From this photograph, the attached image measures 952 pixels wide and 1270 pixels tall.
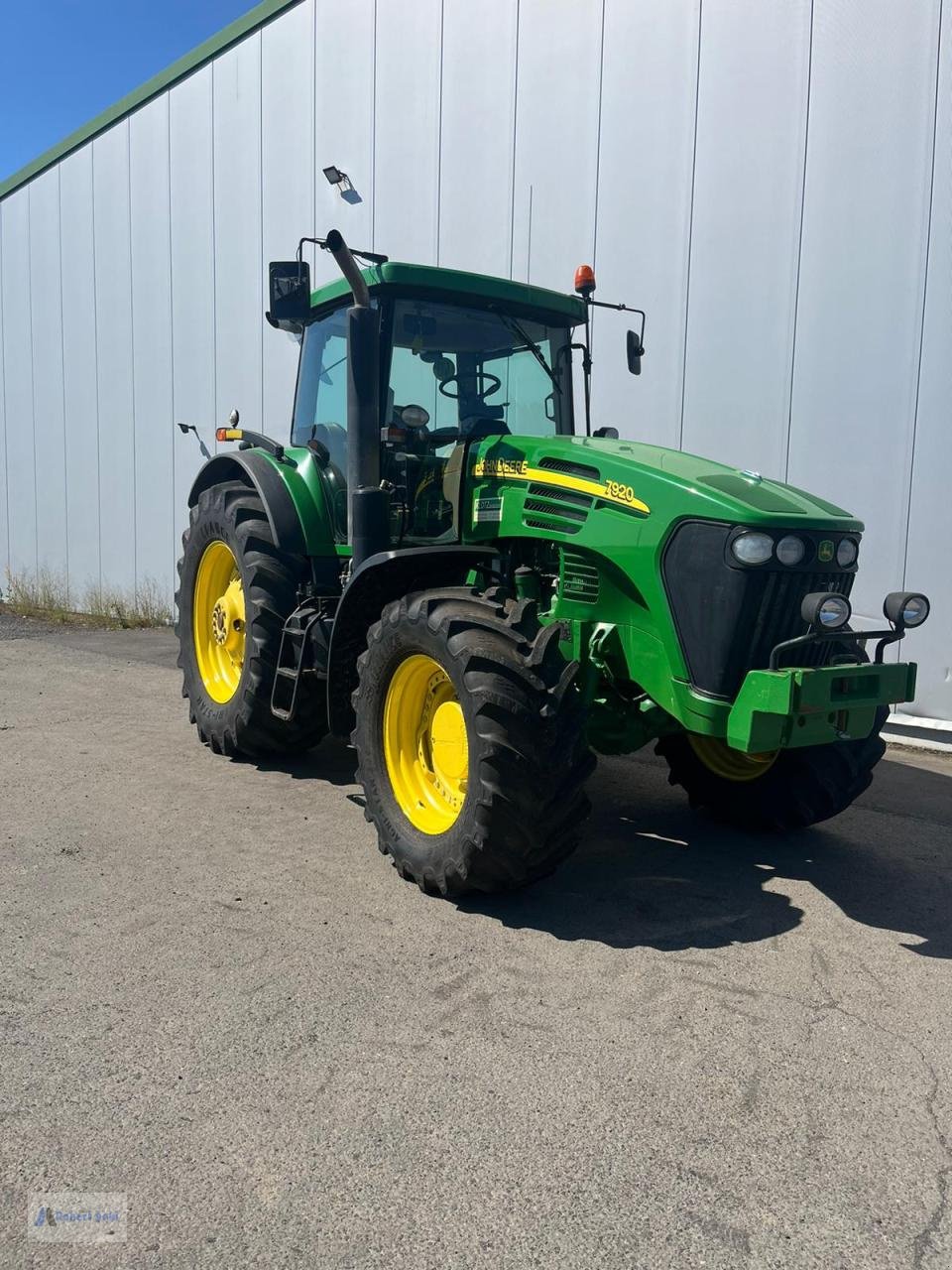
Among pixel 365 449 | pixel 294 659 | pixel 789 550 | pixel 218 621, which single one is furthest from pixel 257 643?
pixel 789 550

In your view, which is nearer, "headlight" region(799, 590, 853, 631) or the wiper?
"headlight" region(799, 590, 853, 631)

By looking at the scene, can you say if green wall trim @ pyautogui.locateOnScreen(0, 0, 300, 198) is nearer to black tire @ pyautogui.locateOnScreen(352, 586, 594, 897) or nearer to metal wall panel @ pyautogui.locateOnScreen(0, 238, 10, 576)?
metal wall panel @ pyautogui.locateOnScreen(0, 238, 10, 576)

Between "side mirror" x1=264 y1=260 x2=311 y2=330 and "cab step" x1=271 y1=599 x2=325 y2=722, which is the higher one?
"side mirror" x1=264 y1=260 x2=311 y2=330

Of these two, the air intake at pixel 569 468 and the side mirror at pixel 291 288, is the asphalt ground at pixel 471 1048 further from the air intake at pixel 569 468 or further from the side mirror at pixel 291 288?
the side mirror at pixel 291 288

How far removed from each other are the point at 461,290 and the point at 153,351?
896 centimetres

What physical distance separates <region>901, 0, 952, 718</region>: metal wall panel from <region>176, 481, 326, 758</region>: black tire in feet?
13.3

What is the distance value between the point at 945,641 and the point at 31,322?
12918mm

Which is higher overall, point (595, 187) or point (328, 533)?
point (595, 187)

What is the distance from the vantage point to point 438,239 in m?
9.18

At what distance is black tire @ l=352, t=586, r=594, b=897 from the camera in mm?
3424

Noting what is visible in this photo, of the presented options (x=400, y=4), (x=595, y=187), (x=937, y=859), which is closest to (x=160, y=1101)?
(x=937, y=859)

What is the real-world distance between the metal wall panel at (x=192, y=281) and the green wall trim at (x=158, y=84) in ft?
0.51

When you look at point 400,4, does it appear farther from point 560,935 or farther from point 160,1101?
point 160,1101

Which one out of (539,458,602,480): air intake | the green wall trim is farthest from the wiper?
the green wall trim
